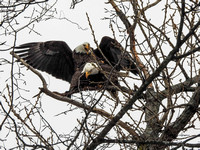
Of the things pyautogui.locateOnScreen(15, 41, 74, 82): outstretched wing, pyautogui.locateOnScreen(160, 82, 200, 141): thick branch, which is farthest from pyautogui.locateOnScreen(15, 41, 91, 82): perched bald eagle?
pyautogui.locateOnScreen(160, 82, 200, 141): thick branch

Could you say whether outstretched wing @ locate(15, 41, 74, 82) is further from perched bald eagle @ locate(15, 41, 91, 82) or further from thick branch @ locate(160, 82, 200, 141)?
thick branch @ locate(160, 82, 200, 141)

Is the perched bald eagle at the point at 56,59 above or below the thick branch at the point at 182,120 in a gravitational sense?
above

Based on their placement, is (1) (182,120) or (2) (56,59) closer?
(1) (182,120)

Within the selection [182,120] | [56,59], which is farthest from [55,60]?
[182,120]

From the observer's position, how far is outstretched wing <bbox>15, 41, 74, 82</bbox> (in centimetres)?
725

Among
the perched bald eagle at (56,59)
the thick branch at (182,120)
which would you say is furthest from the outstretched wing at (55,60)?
the thick branch at (182,120)

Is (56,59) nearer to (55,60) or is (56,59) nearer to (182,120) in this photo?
(55,60)

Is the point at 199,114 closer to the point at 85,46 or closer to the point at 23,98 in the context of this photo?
the point at 23,98

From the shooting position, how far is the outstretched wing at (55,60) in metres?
7.25

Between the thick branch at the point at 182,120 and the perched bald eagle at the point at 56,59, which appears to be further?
the perched bald eagle at the point at 56,59

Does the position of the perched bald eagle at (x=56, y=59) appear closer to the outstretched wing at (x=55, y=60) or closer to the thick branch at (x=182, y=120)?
the outstretched wing at (x=55, y=60)

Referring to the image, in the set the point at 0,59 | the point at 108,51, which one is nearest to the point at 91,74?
the point at 108,51

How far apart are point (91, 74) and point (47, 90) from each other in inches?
83.7

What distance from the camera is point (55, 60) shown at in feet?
24.0
